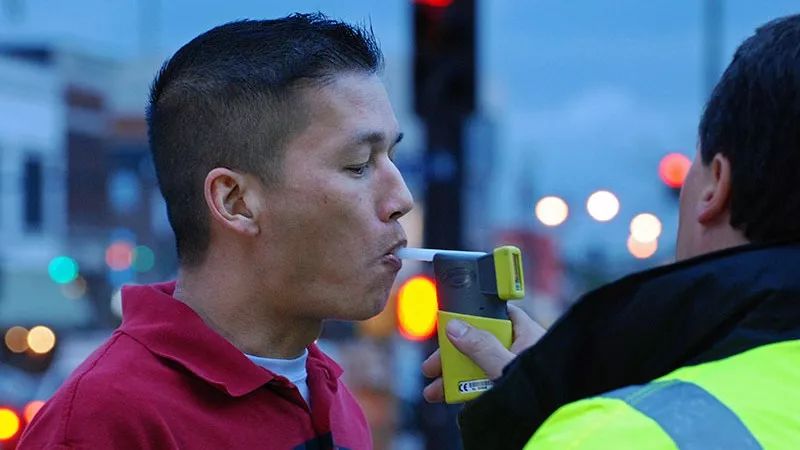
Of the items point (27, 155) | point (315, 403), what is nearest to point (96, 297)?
point (27, 155)

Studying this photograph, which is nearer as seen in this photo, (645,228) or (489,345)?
(489,345)

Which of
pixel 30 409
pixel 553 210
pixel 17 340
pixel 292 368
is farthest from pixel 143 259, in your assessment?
pixel 292 368

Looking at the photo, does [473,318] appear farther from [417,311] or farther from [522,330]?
[417,311]

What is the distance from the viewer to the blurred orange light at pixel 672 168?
14312 mm

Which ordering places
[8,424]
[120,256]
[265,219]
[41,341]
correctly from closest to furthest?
[265,219]
[8,424]
[41,341]
[120,256]

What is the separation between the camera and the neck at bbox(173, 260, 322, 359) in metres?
2.38

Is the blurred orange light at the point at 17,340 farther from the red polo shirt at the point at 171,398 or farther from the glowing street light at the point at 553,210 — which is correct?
the red polo shirt at the point at 171,398

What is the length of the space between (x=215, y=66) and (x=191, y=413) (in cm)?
62

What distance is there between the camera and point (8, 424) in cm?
1050

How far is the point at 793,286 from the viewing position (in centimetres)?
167

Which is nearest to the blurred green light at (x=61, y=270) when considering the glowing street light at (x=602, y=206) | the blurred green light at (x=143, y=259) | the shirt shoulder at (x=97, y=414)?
the glowing street light at (x=602, y=206)

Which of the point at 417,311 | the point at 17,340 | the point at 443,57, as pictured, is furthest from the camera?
the point at 17,340

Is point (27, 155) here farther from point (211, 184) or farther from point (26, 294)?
point (211, 184)

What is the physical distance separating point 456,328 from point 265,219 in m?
0.42
